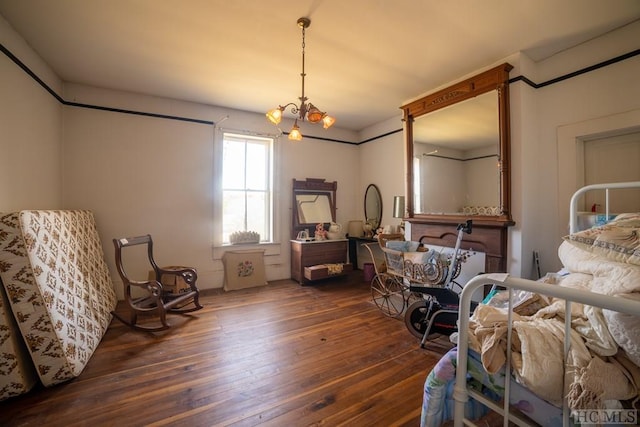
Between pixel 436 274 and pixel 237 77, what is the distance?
10.5ft

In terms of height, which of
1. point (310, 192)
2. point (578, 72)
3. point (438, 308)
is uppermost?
point (578, 72)

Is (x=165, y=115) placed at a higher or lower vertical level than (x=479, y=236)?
higher

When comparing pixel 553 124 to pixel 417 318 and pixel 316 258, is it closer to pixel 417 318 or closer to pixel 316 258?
pixel 417 318

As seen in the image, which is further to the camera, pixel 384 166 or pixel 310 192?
pixel 310 192

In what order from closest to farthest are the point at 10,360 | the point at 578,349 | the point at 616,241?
the point at 578,349
the point at 616,241
the point at 10,360

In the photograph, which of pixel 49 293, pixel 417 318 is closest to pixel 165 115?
pixel 49 293

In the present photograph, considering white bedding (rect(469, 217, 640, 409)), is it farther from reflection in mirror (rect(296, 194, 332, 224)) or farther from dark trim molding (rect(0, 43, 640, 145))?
reflection in mirror (rect(296, 194, 332, 224))

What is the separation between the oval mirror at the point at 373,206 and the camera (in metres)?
4.82

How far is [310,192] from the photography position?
4859 mm

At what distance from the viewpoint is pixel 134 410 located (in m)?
1.65

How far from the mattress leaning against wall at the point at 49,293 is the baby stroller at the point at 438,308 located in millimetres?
2819

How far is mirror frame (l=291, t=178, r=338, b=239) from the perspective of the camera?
4645 mm

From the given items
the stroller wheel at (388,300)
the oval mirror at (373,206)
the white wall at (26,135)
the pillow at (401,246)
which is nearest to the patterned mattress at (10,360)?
the white wall at (26,135)

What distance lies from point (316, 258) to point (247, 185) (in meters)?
1.68
